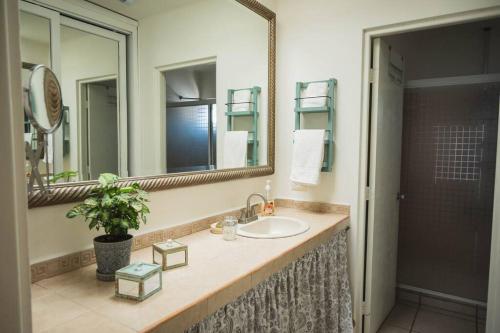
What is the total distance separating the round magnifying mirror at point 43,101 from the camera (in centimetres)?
81

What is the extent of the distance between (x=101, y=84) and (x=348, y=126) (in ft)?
4.81

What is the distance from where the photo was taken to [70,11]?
123 cm

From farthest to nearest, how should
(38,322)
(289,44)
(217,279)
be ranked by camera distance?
(289,44)
(217,279)
(38,322)

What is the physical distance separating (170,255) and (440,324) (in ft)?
7.60

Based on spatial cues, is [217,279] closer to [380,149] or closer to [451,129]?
[380,149]

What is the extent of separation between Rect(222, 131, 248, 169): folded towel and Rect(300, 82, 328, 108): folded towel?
456 millimetres

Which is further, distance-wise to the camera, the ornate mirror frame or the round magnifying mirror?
the ornate mirror frame

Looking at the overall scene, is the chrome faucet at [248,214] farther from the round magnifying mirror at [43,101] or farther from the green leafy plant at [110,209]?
the round magnifying mirror at [43,101]

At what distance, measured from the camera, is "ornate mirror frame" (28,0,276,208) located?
46.3 inches

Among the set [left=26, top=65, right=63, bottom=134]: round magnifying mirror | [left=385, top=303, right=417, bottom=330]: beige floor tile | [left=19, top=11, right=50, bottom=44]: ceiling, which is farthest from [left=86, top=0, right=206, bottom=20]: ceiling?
[left=385, top=303, right=417, bottom=330]: beige floor tile

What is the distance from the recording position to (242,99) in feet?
7.16

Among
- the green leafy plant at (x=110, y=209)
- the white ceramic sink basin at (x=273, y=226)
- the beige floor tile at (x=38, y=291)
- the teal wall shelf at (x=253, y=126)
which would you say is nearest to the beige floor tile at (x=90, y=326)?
the beige floor tile at (x=38, y=291)

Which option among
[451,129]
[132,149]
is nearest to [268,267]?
[132,149]

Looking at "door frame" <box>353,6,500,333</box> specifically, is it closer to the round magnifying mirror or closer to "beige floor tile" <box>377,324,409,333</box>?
"beige floor tile" <box>377,324,409,333</box>
